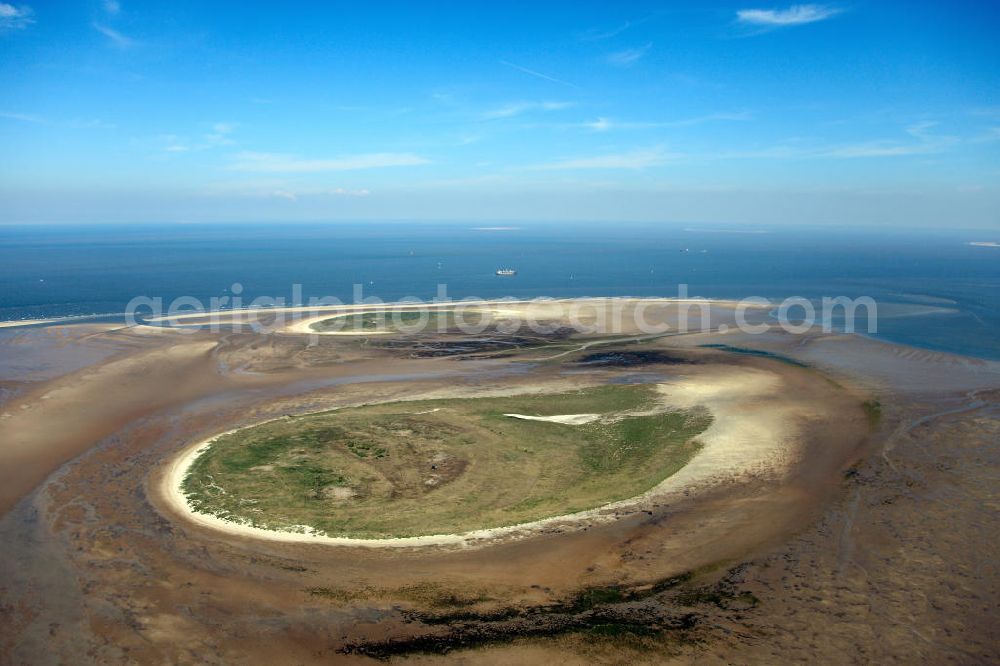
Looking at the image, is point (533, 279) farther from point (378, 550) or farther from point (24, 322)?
point (378, 550)

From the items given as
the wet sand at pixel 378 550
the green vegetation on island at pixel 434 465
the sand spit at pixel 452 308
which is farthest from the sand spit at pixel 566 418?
the sand spit at pixel 452 308

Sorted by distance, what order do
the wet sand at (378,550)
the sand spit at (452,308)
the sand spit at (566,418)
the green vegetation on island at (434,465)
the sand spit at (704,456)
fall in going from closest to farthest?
the wet sand at (378,550)
the sand spit at (704,456)
the green vegetation on island at (434,465)
the sand spit at (566,418)
the sand spit at (452,308)

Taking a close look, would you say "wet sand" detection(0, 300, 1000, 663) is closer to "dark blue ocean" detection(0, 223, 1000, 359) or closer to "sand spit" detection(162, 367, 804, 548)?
"sand spit" detection(162, 367, 804, 548)

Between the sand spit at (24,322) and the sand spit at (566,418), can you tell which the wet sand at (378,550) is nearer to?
the sand spit at (566,418)

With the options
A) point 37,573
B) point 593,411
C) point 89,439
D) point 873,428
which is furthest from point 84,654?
point 873,428

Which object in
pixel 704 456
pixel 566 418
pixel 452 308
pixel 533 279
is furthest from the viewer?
pixel 533 279

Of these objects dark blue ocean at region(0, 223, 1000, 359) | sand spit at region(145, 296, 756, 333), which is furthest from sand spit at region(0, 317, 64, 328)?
sand spit at region(145, 296, 756, 333)

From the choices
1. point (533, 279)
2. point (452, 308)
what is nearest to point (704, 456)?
point (452, 308)

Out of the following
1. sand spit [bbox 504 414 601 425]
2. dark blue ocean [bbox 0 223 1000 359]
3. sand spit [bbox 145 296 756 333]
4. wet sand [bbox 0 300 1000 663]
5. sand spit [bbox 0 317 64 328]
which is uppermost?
dark blue ocean [bbox 0 223 1000 359]

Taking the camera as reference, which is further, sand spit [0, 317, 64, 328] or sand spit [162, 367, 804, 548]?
sand spit [0, 317, 64, 328]
